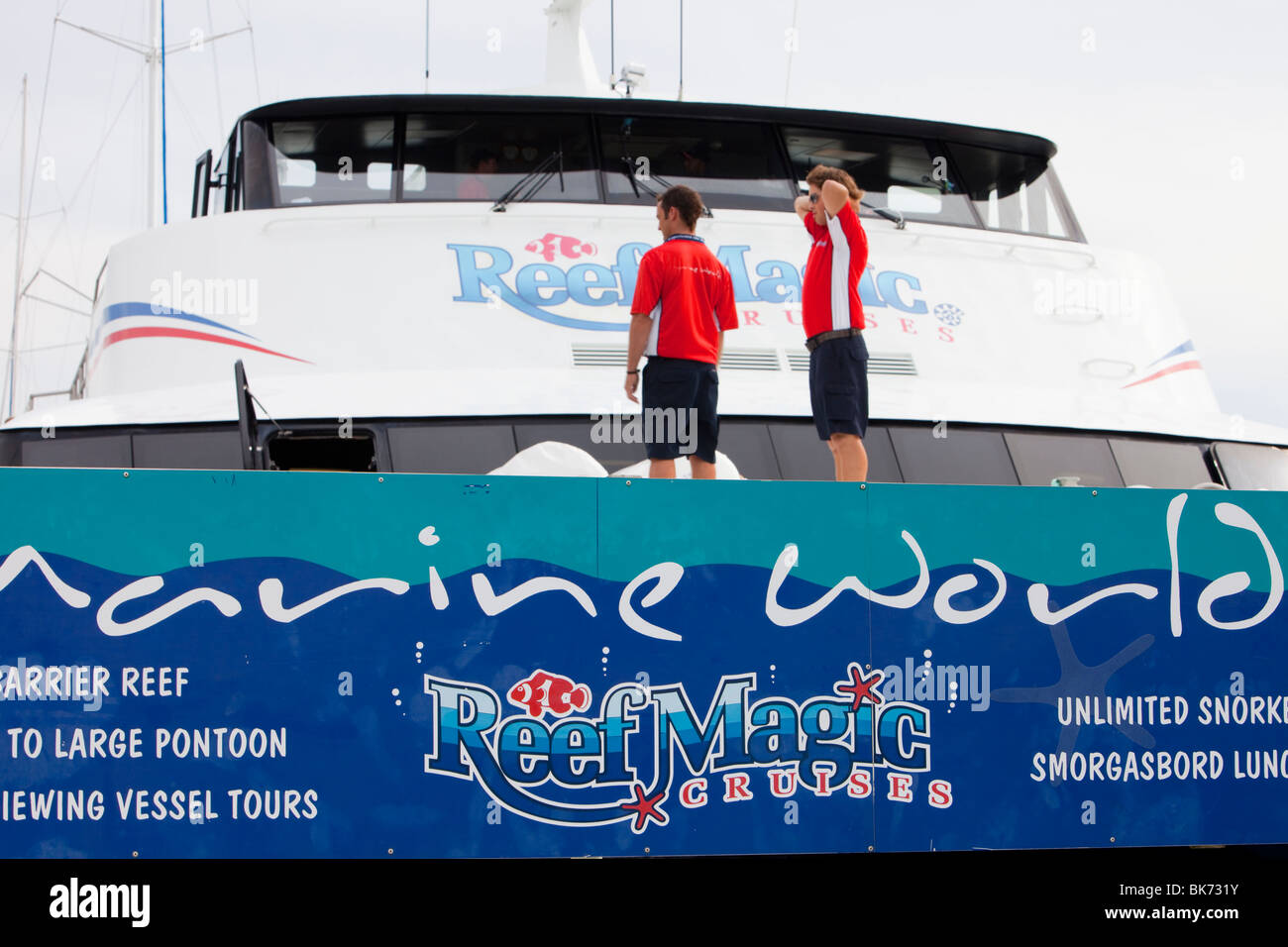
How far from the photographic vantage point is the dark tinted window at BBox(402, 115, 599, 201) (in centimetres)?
734

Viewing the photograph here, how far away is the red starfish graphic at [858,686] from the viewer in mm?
3596

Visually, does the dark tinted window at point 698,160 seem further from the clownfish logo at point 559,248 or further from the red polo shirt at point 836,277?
the red polo shirt at point 836,277

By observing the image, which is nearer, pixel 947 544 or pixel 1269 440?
pixel 947 544

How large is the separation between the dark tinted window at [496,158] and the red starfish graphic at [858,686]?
433cm

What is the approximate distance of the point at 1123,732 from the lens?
147 inches

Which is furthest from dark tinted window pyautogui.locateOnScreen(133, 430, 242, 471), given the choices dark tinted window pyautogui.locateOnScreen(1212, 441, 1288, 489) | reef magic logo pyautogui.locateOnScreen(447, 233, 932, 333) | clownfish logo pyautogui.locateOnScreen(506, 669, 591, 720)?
dark tinted window pyautogui.locateOnScreen(1212, 441, 1288, 489)

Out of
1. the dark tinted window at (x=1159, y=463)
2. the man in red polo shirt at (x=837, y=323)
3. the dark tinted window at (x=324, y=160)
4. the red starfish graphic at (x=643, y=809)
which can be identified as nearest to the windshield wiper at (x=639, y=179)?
the dark tinted window at (x=324, y=160)

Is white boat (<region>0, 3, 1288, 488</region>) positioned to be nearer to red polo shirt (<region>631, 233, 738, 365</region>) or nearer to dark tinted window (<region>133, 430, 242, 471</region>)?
dark tinted window (<region>133, 430, 242, 471</region>)

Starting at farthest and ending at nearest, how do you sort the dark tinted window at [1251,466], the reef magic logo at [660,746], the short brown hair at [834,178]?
the dark tinted window at [1251,466] < the short brown hair at [834,178] < the reef magic logo at [660,746]

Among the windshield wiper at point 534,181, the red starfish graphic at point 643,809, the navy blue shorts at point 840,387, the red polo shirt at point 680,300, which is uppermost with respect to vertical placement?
the windshield wiper at point 534,181

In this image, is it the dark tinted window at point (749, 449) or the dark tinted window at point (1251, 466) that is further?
the dark tinted window at point (1251, 466)
